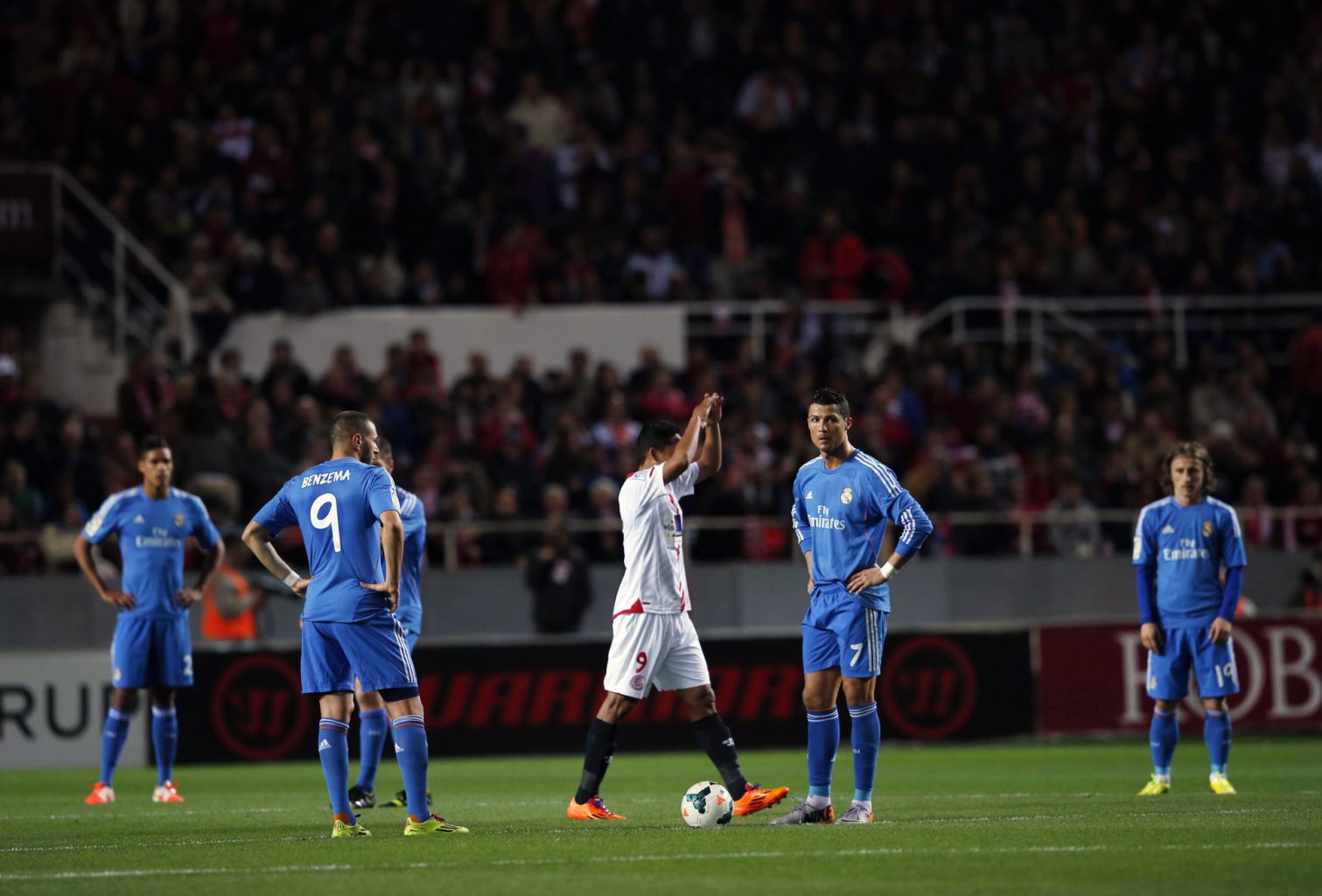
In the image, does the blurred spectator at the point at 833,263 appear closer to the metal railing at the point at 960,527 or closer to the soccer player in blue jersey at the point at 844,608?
the metal railing at the point at 960,527

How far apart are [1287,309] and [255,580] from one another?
14.8 metres

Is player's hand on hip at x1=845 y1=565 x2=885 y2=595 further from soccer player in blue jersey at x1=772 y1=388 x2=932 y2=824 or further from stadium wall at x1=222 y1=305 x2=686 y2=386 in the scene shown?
stadium wall at x1=222 y1=305 x2=686 y2=386

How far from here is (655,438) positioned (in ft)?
35.9

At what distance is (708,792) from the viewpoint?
1062 cm

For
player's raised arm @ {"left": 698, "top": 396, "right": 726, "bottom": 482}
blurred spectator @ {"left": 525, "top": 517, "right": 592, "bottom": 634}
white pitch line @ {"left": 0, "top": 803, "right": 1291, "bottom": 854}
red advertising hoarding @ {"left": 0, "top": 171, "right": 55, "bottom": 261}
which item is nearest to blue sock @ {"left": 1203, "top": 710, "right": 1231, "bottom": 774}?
white pitch line @ {"left": 0, "top": 803, "right": 1291, "bottom": 854}

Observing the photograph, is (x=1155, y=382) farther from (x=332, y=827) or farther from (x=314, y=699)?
(x=332, y=827)

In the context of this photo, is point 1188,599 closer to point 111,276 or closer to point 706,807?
point 706,807

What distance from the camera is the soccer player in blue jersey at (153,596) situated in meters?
13.9

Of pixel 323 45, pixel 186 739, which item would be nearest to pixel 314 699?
pixel 186 739

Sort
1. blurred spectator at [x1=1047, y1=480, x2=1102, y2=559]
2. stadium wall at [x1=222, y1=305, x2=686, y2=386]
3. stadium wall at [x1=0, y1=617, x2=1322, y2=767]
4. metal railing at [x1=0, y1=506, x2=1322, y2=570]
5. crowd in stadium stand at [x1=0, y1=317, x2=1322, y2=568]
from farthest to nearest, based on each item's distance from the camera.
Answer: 1. stadium wall at [x1=222, y1=305, x2=686, y2=386]
2. blurred spectator at [x1=1047, y1=480, x2=1102, y2=559]
3. metal railing at [x1=0, y1=506, x2=1322, y2=570]
4. crowd in stadium stand at [x1=0, y1=317, x2=1322, y2=568]
5. stadium wall at [x1=0, y1=617, x2=1322, y2=767]

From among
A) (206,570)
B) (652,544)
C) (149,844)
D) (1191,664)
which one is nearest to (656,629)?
(652,544)

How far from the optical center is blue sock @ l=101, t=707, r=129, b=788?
13859 millimetres

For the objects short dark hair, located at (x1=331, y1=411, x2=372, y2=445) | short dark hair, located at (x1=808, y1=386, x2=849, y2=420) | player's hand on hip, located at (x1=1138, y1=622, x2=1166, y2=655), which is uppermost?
short dark hair, located at (x1=808, y1=386, x2=849, y2=420)

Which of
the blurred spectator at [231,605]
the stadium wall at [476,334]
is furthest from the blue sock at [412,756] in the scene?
the stadium wall at [476,334]
